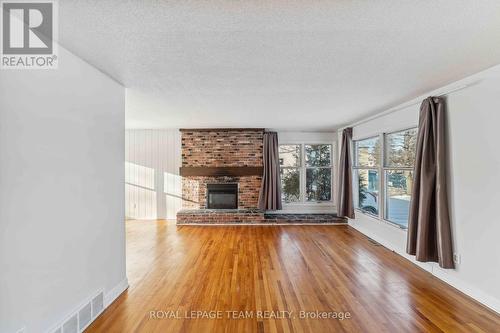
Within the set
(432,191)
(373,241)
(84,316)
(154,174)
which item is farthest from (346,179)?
(84,316)

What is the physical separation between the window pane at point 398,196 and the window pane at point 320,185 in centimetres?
246

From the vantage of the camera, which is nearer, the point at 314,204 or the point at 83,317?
the point at 83,317

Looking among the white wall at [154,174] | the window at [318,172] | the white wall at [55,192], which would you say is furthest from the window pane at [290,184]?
the white wall at [55,192]

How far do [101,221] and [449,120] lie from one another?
4078 mm

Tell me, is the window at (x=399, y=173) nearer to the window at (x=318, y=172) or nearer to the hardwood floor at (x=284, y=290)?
the hardwood floor at (x=284, y=290)

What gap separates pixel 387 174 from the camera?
15.3ft

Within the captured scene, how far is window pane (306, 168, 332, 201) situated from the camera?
23.4ft

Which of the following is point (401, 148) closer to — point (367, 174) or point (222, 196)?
point (367, 174)

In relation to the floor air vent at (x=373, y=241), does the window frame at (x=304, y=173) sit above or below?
above

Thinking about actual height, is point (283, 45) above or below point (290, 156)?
above

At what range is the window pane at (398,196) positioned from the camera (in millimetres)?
4125

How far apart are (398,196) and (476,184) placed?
66.9 inches

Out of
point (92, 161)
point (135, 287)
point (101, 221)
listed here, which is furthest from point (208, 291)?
point (92, 161)

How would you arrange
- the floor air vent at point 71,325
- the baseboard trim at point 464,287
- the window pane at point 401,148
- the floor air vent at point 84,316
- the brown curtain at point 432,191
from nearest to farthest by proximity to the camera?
the floor air vent at point 71,325 → the floor air vent at point 84,316 → the baseboard trim at point 464,287 → the brown curtain at point 432,191 → the window pane at point 401,148
